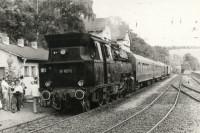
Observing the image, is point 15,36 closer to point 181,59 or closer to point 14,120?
point 14,120

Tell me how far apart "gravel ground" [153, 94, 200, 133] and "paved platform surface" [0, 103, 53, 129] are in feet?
17.3

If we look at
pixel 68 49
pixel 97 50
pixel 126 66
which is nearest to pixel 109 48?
pixel 97 50

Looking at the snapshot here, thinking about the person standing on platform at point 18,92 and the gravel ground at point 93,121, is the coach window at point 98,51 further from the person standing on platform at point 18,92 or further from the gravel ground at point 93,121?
the person standing on platform at point 18,92

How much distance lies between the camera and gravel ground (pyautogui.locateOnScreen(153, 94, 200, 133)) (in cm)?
984

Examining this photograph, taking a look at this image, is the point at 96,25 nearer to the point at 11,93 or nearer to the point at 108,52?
the point at 108,52

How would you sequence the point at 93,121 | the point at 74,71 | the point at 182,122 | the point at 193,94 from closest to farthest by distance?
the point at 182,122 → the point at 93,121 → the point at 74,71 → the point at 193,94

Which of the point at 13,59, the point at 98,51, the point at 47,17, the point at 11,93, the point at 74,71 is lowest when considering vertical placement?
the point at 11,93

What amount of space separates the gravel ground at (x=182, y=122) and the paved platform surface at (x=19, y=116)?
528 centimetres

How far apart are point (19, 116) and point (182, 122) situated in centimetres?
652

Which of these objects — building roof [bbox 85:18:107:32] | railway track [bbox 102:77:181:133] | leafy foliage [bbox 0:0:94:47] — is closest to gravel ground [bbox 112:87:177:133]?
railway track [bbox 102:77:181:133]

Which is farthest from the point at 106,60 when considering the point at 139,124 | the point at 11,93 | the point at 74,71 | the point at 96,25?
the point at 96,25

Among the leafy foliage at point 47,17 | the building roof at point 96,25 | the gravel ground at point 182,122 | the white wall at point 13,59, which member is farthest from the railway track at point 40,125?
the building roof at point 96,25

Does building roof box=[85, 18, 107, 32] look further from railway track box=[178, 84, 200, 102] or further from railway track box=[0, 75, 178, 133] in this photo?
railway track box=[0, 75, 178, 133]

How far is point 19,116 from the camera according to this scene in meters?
13.5
